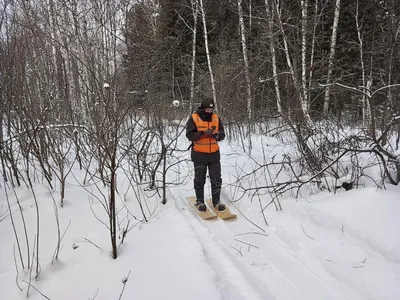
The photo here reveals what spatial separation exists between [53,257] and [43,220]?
0.98 metres

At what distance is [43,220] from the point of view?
11.6ft

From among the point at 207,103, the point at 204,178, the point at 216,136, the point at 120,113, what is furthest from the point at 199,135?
the point at 120,113

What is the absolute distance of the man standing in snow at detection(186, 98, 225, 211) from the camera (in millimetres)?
4293

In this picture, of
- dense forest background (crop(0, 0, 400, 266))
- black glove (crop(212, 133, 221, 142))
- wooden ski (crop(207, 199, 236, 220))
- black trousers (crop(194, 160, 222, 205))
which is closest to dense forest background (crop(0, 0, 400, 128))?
dense forest background (crop(0, 0, 400, 266))

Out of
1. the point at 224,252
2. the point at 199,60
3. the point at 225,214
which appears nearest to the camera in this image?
the point at 224,252

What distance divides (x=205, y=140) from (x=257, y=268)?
79.1 inches

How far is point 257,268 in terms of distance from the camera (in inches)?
113

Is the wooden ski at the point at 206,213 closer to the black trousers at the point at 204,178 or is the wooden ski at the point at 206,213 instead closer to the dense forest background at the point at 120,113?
the black trousers at the point at 204,178

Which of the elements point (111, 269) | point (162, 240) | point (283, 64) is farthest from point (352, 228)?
point (283, 64)

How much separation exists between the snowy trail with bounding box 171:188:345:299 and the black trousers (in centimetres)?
71

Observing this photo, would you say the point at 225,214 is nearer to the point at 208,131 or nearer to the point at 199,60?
the point at 208,131

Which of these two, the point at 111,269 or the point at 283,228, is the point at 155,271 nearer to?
the point at 111,269

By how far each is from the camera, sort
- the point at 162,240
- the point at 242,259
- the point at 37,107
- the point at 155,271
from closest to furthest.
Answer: the point at 155,271
the point at 242,259
the point at 162,240
the point at 37,107

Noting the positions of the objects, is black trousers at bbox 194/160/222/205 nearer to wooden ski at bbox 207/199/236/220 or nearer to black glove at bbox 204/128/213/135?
wooden ski at bbox 207/199/236/220
